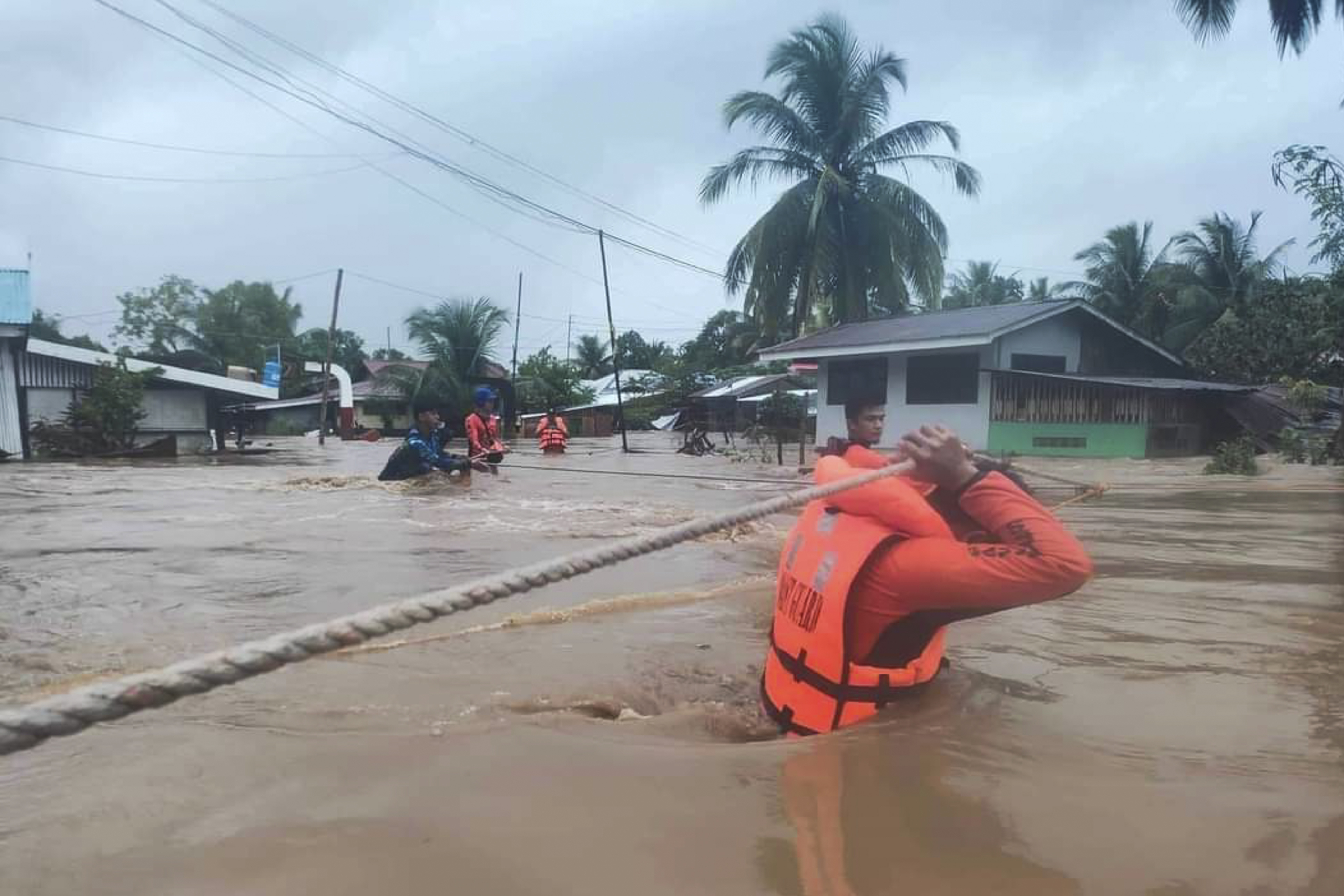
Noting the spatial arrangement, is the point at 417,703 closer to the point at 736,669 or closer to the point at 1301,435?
the point at 736,669

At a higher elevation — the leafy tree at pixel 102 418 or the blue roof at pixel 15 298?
the blue roof at pixel 15 298

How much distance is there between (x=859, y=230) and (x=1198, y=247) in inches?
440

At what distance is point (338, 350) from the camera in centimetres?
5978

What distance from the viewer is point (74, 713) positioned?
1.29 metres

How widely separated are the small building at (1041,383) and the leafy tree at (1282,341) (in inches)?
59.9

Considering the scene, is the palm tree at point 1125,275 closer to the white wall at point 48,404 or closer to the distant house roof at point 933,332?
the distant house roof at point 933,332

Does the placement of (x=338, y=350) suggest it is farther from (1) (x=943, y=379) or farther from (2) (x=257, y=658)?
(2) (x=257, y=658)

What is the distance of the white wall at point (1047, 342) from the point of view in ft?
62.1

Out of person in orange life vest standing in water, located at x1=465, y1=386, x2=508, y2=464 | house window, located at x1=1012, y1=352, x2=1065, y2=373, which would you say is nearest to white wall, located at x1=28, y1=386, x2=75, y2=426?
person in orange life vest standing in water, located at x1=465, y1=386, x2=508, y2=464

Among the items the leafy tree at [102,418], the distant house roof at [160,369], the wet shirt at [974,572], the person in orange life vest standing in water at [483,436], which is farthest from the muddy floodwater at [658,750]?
the distant house roof at [160,369]

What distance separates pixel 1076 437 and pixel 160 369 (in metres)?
19.8

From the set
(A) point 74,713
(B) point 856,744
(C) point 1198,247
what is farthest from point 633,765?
(C) point 1198,247

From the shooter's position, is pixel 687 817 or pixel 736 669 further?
pixel 736 669

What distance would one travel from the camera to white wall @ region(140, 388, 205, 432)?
71.1 ft
